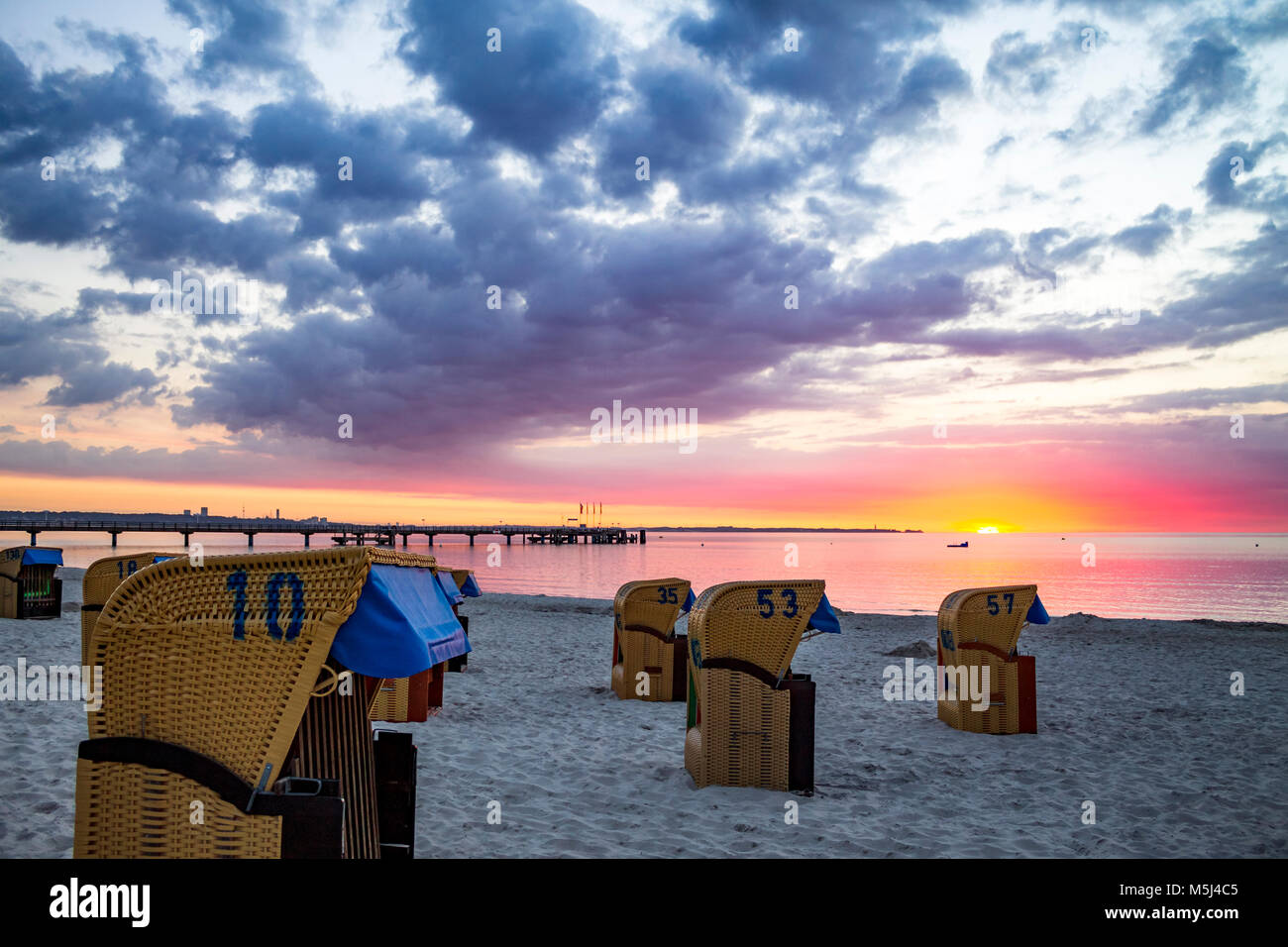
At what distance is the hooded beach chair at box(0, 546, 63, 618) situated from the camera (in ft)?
56.9

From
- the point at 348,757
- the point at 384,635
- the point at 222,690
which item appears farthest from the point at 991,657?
the point at 222,690

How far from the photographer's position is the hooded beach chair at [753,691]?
6.65m

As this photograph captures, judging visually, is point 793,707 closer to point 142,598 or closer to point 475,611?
point 142,598

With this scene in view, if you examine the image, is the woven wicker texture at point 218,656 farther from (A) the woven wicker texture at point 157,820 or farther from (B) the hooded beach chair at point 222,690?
(A) the woven wicker texture at point 157,820

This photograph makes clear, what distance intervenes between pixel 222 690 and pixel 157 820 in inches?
22.3

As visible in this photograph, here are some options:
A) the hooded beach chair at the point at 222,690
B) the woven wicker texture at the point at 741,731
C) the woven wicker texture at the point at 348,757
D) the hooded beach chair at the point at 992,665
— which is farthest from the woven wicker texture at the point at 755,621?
the hooded beach chair at the point at 222,690

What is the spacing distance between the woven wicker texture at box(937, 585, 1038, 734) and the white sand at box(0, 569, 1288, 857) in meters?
0.26

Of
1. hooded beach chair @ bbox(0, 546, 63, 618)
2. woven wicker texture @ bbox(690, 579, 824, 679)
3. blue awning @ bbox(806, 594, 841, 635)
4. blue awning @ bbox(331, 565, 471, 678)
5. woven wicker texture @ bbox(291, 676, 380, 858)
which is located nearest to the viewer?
blue awning @ bbox(331, 565, 471, 678)

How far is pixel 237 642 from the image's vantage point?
3.03 m

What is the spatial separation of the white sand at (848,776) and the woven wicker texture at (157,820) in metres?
2.42

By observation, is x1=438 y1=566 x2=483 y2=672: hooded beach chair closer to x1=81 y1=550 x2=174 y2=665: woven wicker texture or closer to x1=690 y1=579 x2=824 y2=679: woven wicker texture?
x1=690 y1=579 x2=824 y2=679: woven wicker texture

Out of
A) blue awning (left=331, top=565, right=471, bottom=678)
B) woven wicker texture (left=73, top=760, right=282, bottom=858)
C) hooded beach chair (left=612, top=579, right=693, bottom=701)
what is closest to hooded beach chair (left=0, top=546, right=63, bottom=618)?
hooded beach chair (left=612, top=579, right=693, bottom=701)
